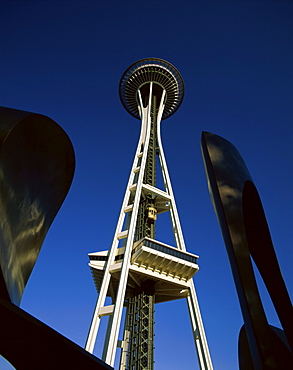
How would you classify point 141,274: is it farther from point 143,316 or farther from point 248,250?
point 248,250

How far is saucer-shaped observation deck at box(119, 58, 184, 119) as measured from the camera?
4106cm

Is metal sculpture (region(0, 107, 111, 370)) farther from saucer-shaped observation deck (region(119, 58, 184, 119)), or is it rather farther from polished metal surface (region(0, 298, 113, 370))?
saucer-shaped observation deck (region(119, 58, 184, 119))

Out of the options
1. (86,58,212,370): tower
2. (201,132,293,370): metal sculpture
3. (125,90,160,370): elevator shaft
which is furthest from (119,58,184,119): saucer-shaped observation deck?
(201,132,293,370): metal sculpture

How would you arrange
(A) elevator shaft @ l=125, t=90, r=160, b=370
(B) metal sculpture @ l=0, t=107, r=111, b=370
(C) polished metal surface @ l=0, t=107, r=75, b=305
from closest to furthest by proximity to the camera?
(B) metal sculpture @ l=0, t=107, r=111, b=370
(C) polished metal surface @ l=0, t=107, r=75, b=305
(A) elevator shaft @ l=125, t=90, r=160, b=370

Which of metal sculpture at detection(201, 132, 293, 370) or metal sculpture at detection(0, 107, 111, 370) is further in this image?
metal sculpture at detection(201, 132, 293, 370)

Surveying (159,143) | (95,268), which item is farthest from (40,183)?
(159,143)

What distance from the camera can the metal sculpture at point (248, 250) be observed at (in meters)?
6.43

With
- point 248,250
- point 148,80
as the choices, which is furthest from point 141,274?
point 148,80

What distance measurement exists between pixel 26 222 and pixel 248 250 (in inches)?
213

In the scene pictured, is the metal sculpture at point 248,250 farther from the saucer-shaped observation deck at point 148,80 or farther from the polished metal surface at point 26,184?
the saucer-shaped observation deck at point 148,80

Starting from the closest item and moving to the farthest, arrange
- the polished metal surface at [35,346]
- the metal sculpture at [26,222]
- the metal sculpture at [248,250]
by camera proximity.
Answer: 1. the polished metal surface at [35,346]
2. the metal sculpture at [26,222]
3. the metal sculpture at [248,250]

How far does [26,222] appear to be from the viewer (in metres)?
7.43

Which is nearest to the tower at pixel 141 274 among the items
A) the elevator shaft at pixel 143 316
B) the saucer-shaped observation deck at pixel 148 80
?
the elevator shaft at pixel 143 316

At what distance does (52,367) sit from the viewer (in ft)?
23.0
